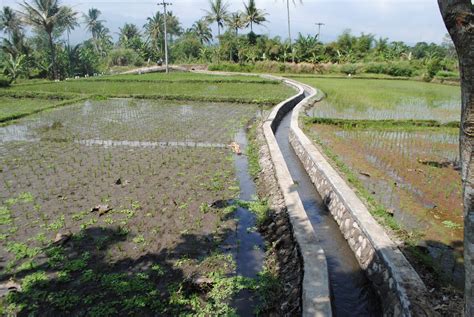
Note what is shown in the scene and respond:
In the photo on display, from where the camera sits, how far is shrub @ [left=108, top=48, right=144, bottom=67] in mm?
46594

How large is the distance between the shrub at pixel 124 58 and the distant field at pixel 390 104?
3097 cm

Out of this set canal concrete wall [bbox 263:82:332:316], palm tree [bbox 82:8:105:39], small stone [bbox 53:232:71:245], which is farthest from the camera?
palm tree [bbox 82:8:105:39]

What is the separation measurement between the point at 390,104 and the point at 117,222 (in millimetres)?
15446

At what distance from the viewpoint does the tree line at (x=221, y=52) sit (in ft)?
98.1

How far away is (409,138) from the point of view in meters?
11.0

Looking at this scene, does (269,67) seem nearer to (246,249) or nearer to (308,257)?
(246,249)

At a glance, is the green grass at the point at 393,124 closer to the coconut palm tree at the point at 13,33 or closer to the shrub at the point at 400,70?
the shrub at the point at 400,70

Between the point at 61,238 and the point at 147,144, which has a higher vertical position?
the point at 147,144

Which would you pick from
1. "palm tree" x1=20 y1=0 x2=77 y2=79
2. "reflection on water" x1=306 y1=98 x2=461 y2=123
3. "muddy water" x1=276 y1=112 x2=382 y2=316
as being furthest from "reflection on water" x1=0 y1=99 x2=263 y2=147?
"palm tree" x1=20 y1=0 x2=77 y2=79

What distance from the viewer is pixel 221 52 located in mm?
41625

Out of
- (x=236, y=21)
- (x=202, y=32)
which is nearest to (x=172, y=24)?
(x=202, y=32)

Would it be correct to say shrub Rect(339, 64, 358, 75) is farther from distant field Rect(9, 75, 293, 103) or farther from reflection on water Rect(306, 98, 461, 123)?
reflection on water Rect(306, 98, 461, 123)

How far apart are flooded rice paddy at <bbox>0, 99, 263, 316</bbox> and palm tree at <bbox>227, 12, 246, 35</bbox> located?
35.0 m

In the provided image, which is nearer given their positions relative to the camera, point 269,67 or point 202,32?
point 269,67
